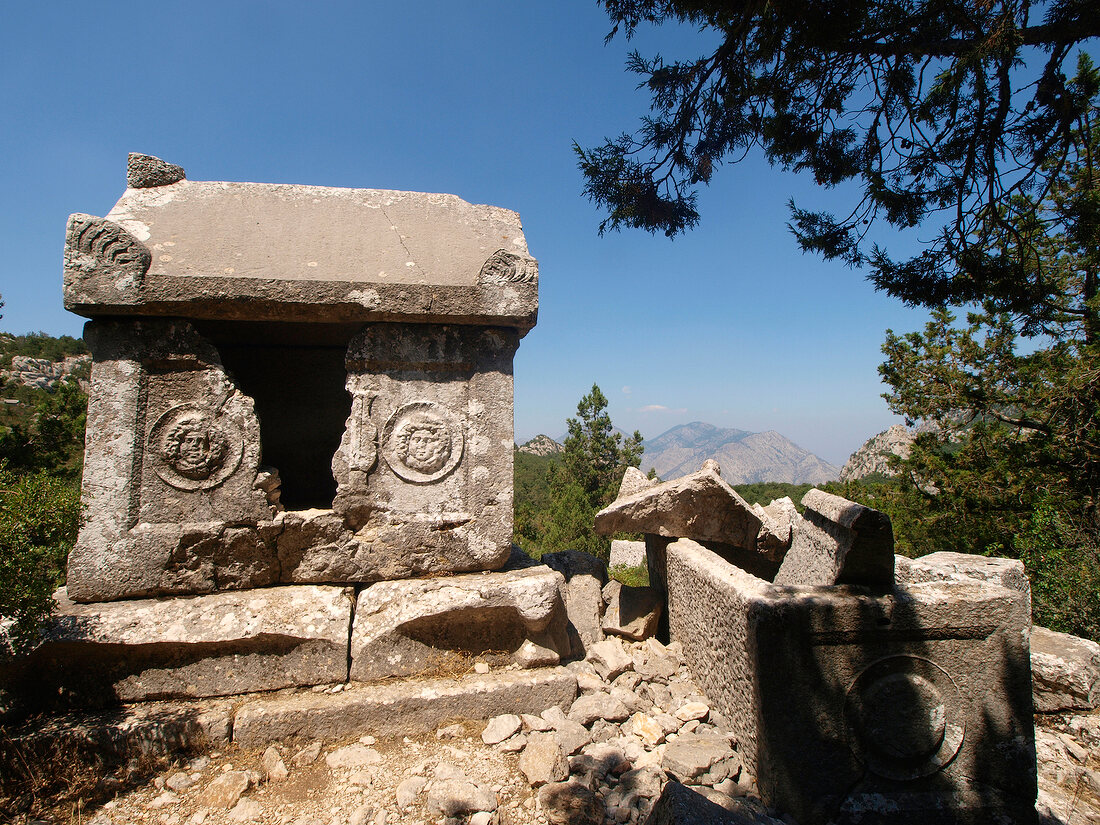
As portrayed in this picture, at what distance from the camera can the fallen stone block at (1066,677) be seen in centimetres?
287

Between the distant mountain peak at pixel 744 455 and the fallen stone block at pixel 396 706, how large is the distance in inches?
3700

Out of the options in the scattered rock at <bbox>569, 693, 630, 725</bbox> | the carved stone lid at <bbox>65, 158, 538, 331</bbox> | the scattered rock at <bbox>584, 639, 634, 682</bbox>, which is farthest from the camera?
the scattered rock at <bbox>584, 639, 634, 682</bbox>

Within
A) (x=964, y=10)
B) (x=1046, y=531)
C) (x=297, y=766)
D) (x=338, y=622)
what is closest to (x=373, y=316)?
(x=338, y=622)

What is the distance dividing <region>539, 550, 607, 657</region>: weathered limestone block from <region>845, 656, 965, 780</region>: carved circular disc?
1.64 m

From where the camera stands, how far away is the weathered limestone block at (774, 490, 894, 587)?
226cm

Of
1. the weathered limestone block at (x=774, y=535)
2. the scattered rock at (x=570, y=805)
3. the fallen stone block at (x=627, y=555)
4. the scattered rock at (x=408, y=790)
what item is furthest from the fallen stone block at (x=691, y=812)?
the fallen stone block at (x=627, y=555)

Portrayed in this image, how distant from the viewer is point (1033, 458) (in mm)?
5352

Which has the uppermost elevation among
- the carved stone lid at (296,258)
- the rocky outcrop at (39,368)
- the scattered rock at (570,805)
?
the rocky outcrop at (39,368)

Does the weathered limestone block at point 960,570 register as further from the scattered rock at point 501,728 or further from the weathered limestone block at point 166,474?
the weathered limestone block at point 166,474

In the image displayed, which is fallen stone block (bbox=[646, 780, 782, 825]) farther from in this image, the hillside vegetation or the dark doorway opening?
the dark doorway opening

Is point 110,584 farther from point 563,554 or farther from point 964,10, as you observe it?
point 964,10

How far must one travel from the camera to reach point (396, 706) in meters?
2.74

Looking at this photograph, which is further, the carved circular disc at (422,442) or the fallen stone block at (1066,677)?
the carved circular disc at (422,442)

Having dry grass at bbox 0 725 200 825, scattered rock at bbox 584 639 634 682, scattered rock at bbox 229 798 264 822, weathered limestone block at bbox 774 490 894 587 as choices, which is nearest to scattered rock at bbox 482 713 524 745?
scattered rock at bbox 584 639 634 682
